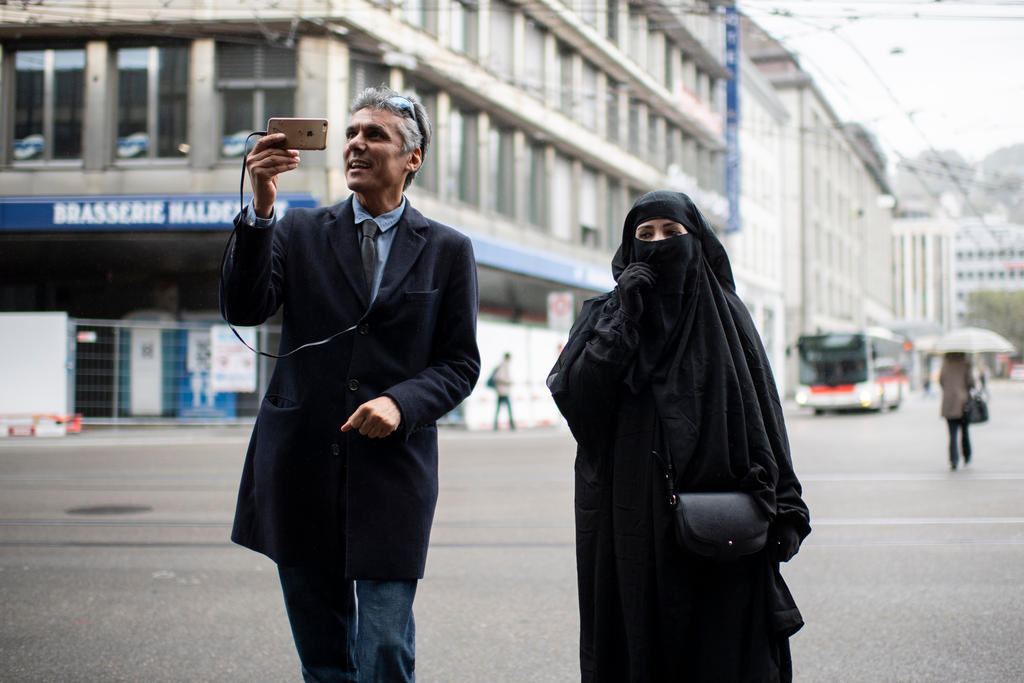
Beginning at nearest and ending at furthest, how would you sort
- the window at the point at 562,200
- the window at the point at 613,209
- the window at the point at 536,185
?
the window at the point at 536,185 < the window at the point at 562,200 < the window at the point at 613,209

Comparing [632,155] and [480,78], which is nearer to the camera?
[480,78]

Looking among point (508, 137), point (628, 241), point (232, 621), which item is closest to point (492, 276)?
point (508, 137)

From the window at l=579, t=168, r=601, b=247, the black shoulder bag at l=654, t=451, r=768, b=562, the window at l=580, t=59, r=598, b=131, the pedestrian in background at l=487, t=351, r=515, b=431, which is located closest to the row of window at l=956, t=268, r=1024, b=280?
the window at l=579, t=168, r=601, b=247

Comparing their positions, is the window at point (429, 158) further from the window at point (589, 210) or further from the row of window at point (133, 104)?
the window at point (589, 210)

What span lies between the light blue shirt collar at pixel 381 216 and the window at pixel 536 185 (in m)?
27.2

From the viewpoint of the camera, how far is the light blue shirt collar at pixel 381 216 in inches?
118

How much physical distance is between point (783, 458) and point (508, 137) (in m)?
26.6

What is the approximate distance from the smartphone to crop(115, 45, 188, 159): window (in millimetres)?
21156

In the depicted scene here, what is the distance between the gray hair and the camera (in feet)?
9.73

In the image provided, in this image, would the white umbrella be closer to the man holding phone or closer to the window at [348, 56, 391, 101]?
the window at [348, 56, 391, 101]

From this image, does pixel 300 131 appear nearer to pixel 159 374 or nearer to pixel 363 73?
pixel 159 374

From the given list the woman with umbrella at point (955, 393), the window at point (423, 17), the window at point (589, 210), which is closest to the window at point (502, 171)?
the window at point (423, 17)

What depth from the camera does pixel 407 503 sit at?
2.79m

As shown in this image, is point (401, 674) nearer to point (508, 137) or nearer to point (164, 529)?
point (164, 529)
